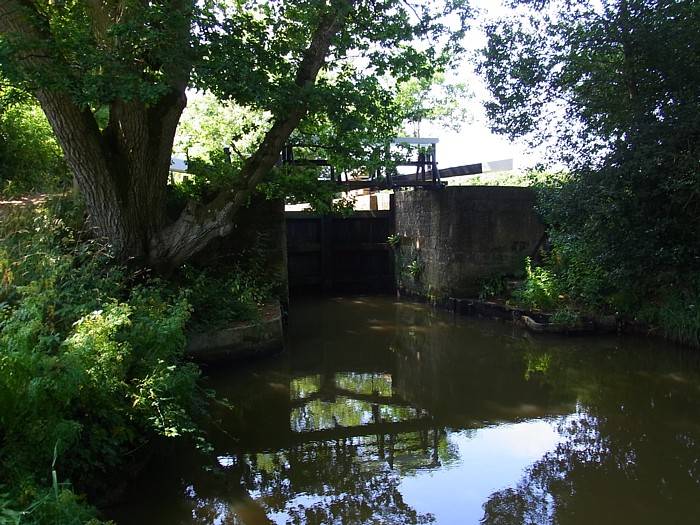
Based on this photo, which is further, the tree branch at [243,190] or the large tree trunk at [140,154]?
the tree branch at [243,190]

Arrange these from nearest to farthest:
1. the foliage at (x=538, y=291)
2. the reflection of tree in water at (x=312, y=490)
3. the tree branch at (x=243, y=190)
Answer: the reflection of tree in water at (x=312, y=490) < the tree branch at (x=243, y=190) < the foliage at (x=538, y=291)

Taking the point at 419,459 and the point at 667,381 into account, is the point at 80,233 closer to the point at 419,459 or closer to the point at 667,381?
the point at 419,459

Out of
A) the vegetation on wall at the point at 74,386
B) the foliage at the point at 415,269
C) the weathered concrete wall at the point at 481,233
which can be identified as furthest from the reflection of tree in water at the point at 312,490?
the foliage at the point at 415,269

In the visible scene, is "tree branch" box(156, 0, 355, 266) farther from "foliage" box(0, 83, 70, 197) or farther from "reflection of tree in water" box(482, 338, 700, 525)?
"reflection of tree in water" box(482, 338, 700, 525)

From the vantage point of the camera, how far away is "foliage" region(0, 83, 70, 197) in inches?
361

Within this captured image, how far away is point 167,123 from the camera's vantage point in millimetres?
6570

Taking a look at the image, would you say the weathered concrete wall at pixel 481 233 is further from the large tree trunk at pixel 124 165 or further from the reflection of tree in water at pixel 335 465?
the large tree trunk at pixel 124 165

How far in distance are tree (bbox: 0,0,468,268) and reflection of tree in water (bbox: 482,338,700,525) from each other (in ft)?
13.9

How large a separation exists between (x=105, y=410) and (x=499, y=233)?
8.64 meters

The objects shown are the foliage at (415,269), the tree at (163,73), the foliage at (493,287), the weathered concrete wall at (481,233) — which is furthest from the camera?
the foliage at (415,269)

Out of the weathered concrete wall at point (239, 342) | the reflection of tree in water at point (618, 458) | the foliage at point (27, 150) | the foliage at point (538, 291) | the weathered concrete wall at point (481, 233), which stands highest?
the foliage at point (27, 150)

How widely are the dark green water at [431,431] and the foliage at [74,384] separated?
0.47 m

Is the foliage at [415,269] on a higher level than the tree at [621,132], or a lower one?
lower

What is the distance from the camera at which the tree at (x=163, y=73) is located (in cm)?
538
